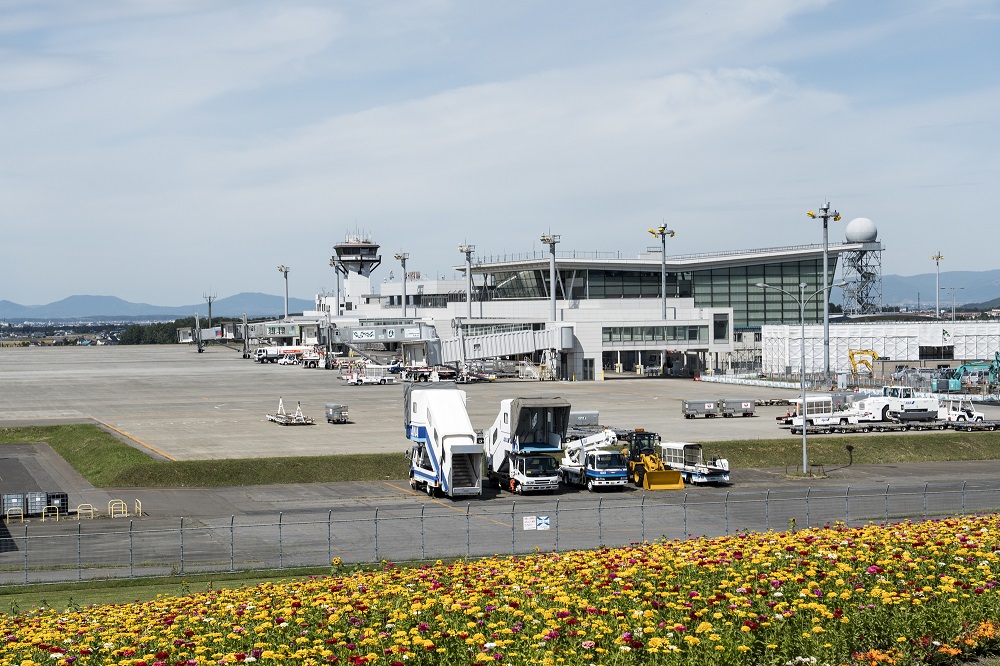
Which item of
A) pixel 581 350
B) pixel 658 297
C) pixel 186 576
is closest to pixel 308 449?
pixel 186 576

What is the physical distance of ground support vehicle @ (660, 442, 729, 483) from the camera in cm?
5181

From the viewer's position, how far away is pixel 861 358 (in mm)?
116125

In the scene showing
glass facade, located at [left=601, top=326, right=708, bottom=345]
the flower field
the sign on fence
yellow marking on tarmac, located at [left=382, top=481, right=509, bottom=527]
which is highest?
glass facade, located at [left=601, top=326, right=708, bottom=345]

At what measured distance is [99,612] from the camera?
71.8ft

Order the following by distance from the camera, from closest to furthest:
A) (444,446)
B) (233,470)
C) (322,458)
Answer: (444,446)
(233,470)
(322,458)

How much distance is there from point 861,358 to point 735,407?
39687mm

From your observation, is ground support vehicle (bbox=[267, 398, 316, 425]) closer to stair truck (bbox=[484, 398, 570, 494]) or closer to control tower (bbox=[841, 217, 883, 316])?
stair truck (bbox=[484, 398, 570, 494])

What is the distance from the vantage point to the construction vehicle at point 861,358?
364ft

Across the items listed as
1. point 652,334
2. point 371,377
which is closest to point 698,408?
point 652,334

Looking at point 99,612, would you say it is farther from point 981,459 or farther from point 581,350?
point 581,350

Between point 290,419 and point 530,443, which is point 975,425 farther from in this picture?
point 290,419

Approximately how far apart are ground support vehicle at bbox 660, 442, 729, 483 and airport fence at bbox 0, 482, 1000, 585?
9.95ft

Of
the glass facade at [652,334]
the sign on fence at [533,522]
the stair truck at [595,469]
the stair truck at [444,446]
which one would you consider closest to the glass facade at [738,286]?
the glass facade at [652,334]

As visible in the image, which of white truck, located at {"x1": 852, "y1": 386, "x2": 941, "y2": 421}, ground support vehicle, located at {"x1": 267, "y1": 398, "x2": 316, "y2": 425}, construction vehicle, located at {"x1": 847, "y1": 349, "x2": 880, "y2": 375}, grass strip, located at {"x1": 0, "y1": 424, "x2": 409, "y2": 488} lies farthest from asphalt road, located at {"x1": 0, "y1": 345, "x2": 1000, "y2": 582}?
construction vehicle, located at {"x1": 847, "y1": 349, "x2": 880, "y2": 375}
